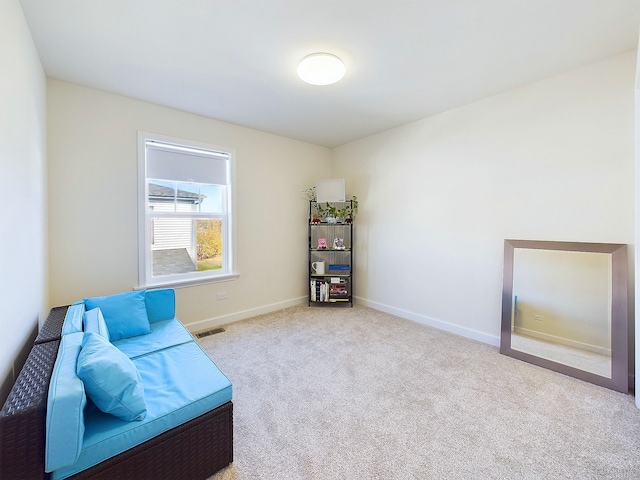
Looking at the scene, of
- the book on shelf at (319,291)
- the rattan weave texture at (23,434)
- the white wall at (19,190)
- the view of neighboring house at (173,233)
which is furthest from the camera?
the book on shelf at (319,291)

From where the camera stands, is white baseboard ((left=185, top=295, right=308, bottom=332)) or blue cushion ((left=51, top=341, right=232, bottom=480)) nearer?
blue cushion ((left=51, top=341, right=232, bottom=480))

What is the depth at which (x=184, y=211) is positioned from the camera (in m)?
3.24

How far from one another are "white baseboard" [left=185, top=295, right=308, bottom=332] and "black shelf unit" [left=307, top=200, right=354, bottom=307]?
318 mm

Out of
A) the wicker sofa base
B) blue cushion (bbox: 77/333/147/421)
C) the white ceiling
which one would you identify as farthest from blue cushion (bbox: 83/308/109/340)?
the white ceiling

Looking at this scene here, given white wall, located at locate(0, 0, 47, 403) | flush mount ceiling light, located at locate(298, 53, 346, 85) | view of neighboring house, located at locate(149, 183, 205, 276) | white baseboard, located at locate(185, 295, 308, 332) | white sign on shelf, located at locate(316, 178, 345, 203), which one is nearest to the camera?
white wall, located at locate(0, 0, 47, 403)

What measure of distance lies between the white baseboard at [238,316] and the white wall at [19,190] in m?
1.41

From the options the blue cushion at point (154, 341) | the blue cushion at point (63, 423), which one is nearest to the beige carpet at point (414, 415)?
the blue cushion at point (154, 341)

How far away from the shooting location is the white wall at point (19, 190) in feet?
4.38

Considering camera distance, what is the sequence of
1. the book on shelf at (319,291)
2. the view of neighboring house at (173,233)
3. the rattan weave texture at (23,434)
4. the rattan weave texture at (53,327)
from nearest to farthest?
1. the rattan weave texture at (23,434)
2. the rattan weave texture at (53,327)
3. the view of neighboring house at (173,233)
4. the book on shelf at (319,291)

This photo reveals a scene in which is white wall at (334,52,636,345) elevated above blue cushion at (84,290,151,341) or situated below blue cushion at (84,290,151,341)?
above

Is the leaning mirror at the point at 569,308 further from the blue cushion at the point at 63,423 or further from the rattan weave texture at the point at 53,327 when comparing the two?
the rattan weave texture at the point at 53,327

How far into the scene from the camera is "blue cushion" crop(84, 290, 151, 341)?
6.77ft

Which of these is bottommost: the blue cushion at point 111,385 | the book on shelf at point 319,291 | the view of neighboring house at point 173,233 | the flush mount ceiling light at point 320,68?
the book on shelf at point 319,291

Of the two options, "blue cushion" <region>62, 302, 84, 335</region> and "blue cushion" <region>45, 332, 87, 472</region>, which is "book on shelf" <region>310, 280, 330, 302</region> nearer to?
"blue cushion" <region>62, 302, 84, 335</region>
